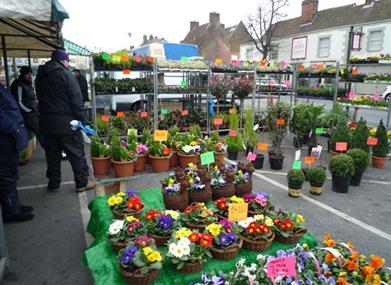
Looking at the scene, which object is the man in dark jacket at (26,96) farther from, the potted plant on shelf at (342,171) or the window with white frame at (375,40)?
the window with white frame at (375,40)

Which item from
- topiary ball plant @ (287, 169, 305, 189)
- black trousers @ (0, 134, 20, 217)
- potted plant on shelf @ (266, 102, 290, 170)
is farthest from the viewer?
potted plant on shelf @ (266, 102, 290, 170)

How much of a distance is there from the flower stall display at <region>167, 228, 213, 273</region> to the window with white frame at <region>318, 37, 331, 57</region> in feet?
82.7

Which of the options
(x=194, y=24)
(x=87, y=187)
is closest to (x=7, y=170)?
(x=87, y=187)

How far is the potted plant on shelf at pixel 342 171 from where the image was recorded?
422cm

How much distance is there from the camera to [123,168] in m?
3.18

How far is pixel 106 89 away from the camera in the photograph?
6.70 meters

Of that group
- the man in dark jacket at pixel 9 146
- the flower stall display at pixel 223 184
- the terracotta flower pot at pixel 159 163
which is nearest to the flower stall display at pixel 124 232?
the flower stall display at pixel 223 184

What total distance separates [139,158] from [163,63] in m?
4.15

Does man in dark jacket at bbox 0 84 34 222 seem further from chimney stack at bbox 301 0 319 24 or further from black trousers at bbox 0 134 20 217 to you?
chimney stack at bbox 301 0 319 24

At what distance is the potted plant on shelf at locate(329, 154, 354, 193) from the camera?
13.9 ft

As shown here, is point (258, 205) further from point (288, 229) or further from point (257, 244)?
point (257, 244)

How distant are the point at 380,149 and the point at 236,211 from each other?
173 inches

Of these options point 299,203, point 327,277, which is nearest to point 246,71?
point 299,203

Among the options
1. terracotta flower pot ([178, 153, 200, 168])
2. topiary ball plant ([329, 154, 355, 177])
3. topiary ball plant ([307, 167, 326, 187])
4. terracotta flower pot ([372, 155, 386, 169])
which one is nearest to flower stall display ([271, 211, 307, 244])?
terracotta flower pot ([178, 153, 200, 168])
